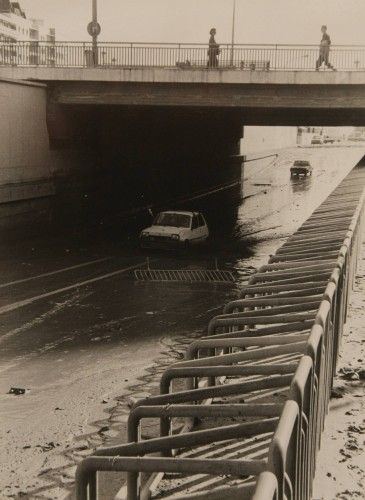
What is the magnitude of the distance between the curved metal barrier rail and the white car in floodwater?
16700mm

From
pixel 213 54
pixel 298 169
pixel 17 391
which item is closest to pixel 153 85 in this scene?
pixel 213 54

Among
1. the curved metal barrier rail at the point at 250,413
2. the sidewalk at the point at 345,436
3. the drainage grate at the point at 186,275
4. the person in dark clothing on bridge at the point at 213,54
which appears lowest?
the drainage grate at the point at 186,275

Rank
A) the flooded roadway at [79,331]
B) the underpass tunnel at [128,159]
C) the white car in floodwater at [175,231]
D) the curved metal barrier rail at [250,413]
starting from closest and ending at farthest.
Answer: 1. the curved metal barrier rail at [250,413]
2. the flooded roadway at [79,331]
3. the white car in floodwater at [175,231]
4. the underpass tunnel at [128,159]

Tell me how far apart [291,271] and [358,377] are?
65.4 inches

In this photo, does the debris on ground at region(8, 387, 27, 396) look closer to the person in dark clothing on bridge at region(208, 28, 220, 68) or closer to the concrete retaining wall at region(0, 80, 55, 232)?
the concrete retaining wall at region(0, 80, 55, 232)

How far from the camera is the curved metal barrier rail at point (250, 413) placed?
13.0 feet

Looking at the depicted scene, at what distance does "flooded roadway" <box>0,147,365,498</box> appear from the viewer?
369 inches

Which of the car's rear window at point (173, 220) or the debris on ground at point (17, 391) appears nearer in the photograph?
the debris on ground at point (17, 391)

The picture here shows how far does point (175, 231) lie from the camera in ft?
86.2

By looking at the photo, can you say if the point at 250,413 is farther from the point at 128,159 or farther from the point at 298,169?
the point at 298,169

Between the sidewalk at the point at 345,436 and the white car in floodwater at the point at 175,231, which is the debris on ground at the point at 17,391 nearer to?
the sidewalk at the point at 345,436

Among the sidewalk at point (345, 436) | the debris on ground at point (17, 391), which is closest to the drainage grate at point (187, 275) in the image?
the debris on ground at point (17, 391)

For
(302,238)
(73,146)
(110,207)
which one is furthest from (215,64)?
(302,238)

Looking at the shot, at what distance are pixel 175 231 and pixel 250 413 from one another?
21.6 meters
